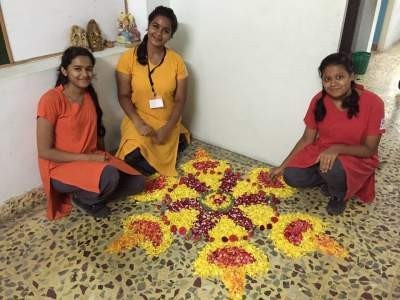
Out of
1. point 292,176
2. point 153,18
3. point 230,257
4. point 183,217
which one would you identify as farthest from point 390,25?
point 230,257

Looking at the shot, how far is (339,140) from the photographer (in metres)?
1.83

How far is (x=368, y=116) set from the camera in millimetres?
1733

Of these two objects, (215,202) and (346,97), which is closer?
(346,97)

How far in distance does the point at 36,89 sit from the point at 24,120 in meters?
0.17

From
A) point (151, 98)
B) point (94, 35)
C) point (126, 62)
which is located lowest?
point (151, 98)

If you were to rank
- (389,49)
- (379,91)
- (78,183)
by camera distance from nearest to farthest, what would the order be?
(78,183)
(379,91)
(389,49)

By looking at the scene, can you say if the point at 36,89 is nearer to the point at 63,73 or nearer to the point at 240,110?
the point at 63,73

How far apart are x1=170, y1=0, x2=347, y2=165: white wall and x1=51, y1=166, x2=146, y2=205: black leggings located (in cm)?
86

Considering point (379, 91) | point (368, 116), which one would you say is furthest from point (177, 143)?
point (379, 91)

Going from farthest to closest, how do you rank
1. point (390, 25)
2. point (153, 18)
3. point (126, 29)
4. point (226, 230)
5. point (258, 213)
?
point (390, 25)
point (126, 29)
point (153, 18)
point (258, 213)
point (226, 230)

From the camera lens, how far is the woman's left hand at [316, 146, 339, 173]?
174cm

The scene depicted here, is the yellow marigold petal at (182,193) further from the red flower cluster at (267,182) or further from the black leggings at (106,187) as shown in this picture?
the red flower cluster at (267,182)

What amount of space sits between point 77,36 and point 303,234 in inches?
64.8

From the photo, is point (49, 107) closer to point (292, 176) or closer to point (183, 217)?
point (183, 217)
